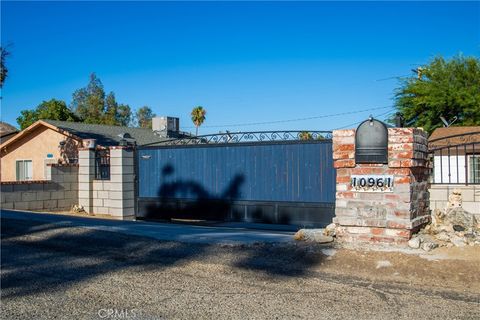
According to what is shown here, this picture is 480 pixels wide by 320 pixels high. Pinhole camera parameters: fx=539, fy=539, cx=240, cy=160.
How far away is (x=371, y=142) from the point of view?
767 centimetres

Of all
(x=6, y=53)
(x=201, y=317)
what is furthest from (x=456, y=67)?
(x=201, y=317)

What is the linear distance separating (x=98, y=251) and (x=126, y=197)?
354 inches

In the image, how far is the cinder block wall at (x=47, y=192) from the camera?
17203 mm

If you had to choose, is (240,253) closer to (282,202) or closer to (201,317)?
(201,317)

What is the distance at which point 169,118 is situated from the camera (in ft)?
109

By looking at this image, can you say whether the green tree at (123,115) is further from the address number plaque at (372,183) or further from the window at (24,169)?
the address number plaque at (372,183)

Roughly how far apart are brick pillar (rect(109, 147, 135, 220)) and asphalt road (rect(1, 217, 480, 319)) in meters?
8.48

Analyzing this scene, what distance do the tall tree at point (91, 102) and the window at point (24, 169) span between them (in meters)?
23.0

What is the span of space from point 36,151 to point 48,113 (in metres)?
16.3

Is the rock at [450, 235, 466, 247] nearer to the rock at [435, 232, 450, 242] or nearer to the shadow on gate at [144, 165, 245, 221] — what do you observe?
the rock at [435, 232, 450, 242]

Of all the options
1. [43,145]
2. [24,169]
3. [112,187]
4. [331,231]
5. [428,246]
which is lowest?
[428,246]

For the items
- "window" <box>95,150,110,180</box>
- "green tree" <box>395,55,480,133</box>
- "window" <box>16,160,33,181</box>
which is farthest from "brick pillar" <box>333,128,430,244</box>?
"window" <box>16,160,33,181</box>

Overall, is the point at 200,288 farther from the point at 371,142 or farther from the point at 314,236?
the point at 371,142

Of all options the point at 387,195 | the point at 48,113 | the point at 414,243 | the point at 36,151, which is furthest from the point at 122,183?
the point at 48,113
